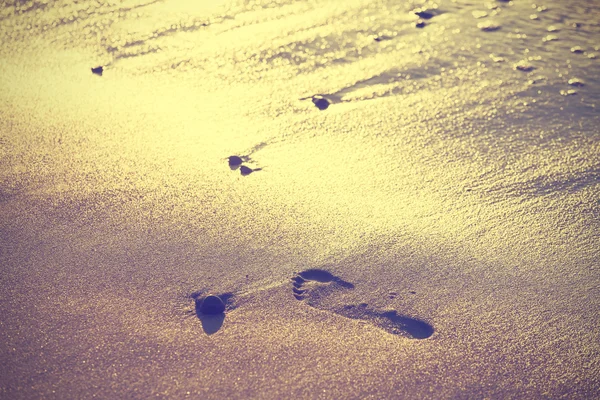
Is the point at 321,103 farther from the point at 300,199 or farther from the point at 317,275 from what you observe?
the point at 317,275

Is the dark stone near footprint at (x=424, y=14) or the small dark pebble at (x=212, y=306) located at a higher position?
the dark stone near footprint at (x=424, y=14)

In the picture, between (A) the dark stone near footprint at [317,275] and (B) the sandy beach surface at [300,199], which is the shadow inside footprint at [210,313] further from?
(A) the dark stone near footprint at [317,275]

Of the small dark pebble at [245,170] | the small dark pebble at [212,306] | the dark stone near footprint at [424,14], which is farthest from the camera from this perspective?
the dark stone near footprint at [424,14]

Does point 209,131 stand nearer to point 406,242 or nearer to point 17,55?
point 406,242

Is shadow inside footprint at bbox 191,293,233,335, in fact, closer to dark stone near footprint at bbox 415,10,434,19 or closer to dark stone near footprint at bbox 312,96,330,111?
dark stone near footprint at bbox 312,96,330,111

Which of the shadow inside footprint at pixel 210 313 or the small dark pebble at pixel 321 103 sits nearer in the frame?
the shadow inside footprint at pixel 210 313

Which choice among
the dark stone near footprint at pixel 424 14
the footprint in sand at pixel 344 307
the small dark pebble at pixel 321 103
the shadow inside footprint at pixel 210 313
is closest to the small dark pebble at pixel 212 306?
the shadow inside footprint at pixel 210 313

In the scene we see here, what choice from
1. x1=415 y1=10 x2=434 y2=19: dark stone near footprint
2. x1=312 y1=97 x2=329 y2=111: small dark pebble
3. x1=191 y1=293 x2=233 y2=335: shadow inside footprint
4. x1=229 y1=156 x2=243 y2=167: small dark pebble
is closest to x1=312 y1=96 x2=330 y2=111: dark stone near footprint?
x1=312 y1=97 x2=329 y2=111: small dark pebble

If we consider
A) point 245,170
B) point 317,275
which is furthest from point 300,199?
point 317,275
